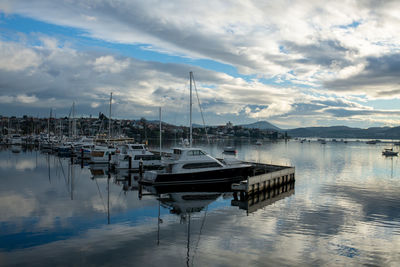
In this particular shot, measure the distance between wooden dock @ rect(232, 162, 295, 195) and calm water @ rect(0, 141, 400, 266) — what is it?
1267 mm

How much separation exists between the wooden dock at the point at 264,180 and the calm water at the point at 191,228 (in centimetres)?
127

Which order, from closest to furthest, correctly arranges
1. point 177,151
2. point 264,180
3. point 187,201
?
point 187,201
point 264,180
point 177,151

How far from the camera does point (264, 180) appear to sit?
24.9 m

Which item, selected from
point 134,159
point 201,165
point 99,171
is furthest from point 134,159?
point 201,165

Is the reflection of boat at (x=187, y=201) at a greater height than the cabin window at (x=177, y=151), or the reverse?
the cabin window at (x=177, y=151)

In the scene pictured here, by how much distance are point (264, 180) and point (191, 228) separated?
10939mm

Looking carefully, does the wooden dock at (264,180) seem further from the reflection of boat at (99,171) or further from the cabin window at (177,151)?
the reflection of boat at (99,171)

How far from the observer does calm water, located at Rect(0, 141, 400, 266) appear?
11.8 meters

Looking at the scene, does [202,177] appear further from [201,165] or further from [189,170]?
[189,170]

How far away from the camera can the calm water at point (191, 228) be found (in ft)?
38.8

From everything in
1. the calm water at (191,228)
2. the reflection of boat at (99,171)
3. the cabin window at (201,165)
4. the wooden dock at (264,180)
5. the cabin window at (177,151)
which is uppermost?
the cabin window at (177,151)

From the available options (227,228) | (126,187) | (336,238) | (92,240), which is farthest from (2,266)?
(126,187)

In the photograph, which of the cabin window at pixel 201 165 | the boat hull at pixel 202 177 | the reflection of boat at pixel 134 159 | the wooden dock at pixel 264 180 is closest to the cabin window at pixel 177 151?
the cabin window at pixel 201 165

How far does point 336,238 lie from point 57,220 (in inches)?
533
